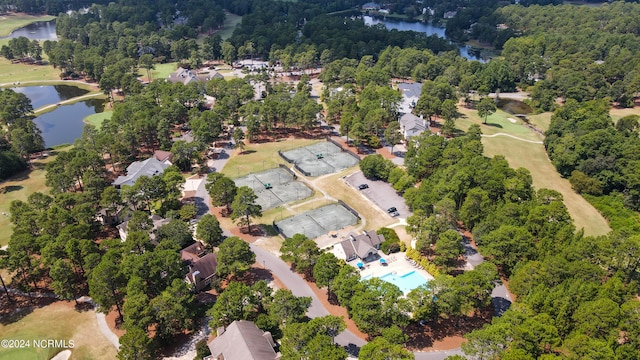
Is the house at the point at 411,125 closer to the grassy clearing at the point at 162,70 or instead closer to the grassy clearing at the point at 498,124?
the grassy clearing at the point at 498,124

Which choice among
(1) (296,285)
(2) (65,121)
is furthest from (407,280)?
(2) (65,121)

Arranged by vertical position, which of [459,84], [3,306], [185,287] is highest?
[459,84]

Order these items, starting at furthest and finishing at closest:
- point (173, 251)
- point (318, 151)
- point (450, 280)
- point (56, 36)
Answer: point (56, 36) → point (318, 151) → point (173, 251) → point (450, 280)

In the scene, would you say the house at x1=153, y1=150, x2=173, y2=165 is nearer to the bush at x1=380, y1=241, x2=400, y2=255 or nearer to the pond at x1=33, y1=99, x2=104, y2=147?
the pond at x1=33, y1=99, x2=104, y2=147

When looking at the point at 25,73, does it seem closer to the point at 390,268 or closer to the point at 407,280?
the point at 390,268

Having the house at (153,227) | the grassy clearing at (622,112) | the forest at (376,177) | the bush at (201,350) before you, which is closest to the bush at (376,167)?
the forest at (376,177)

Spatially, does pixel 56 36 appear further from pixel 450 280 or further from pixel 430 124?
pixel 450 280

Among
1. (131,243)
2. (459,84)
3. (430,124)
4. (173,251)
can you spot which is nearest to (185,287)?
(173,251)
